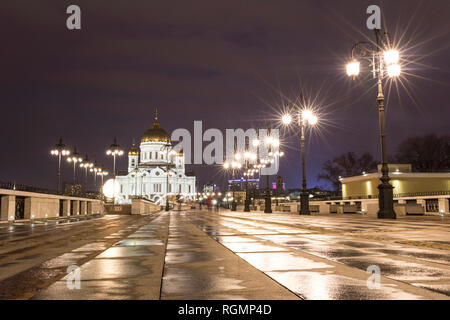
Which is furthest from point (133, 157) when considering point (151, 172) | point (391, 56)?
point (391, 56)

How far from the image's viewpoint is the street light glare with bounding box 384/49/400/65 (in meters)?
18.8

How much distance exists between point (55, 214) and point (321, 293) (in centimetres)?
3986

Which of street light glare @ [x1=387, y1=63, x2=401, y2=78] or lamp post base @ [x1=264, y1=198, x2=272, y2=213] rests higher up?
street light glare @ [x1=387, y1=63, x2=401, y2=78]

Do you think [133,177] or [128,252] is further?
[133,177]

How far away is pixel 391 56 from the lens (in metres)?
18.9

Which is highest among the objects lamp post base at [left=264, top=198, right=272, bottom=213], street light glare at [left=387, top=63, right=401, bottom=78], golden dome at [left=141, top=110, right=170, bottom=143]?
golden dome at [left=141, top=110, right=170, bottom=143]

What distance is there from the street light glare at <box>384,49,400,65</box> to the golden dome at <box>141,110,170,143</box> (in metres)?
145

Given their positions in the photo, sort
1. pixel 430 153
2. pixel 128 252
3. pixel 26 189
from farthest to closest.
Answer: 1. pixel 430 153
2. pixel 26 189
3. pixel 128 252

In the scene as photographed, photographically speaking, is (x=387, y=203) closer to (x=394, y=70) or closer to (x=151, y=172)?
(x=394, y=70)

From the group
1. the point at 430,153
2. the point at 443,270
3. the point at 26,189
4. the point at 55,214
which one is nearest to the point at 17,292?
the point at 443,270

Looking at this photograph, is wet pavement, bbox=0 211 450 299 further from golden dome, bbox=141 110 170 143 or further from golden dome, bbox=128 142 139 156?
golden dome, bbox=128 142 139 156

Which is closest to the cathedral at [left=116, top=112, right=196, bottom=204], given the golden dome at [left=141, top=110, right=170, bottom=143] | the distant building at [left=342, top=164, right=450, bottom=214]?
the golden dome at [left=141, top=110, right=170, bottom=143]

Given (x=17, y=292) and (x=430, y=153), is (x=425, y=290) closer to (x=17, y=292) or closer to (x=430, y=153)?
(x=17, y=292)

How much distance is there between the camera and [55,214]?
3953 centimetres
